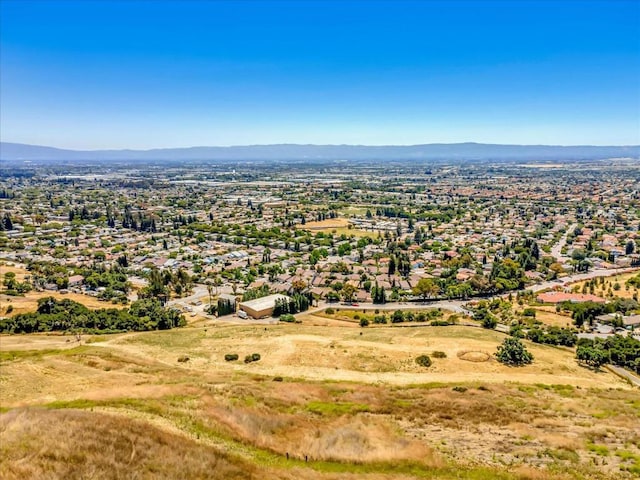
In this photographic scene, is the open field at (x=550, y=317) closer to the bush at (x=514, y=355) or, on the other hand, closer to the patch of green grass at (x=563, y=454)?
the bush at (x=514, y=355)

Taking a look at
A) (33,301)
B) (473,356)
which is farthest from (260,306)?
(33,301)

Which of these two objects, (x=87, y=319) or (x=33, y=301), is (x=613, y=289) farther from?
(x=33, y=301)

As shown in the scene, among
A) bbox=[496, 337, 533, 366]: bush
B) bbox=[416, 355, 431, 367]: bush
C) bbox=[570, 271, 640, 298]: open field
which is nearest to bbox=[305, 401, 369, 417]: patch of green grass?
bbox=[416, 355, 431, 367]: bush

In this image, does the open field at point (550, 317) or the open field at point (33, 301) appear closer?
the open field at point (550, 317)

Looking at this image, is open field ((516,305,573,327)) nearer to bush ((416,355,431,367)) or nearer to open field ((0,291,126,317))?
bush ((416,355,431,367))

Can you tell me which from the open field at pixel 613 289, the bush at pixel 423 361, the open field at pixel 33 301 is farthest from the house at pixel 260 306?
the open field at pixel 613 289
